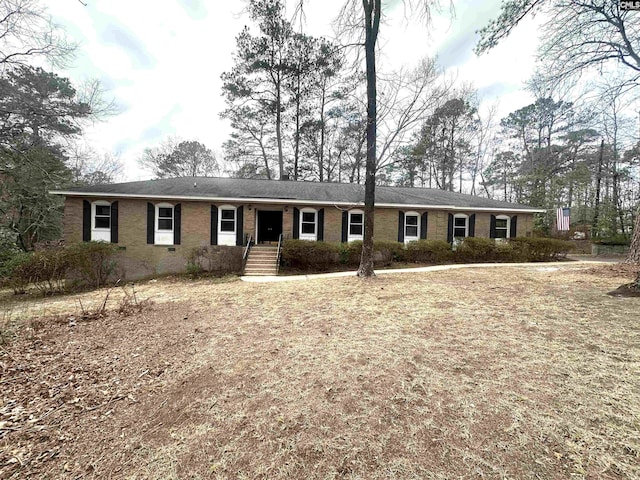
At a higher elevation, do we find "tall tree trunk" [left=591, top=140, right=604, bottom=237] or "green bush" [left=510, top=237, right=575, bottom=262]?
"tall tree trunk" [left=591, top=140, right=604, bottom=237]

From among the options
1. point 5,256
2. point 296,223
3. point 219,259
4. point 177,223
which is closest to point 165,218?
point 177,223

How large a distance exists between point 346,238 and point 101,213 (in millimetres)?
11428

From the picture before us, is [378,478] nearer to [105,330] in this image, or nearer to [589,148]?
[105,330]

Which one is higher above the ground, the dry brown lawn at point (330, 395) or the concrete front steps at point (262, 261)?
the concrete front steps at point (262, 261)

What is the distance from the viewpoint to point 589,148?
74.2 ft

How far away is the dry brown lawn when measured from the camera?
178 centimetres

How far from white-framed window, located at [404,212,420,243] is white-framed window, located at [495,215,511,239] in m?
4.74

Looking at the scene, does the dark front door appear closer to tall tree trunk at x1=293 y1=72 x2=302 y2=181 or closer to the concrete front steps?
the concrete front steps

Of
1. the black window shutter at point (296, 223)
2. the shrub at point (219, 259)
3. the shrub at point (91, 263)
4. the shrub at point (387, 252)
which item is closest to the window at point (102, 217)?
the shrub at point (91, 263)

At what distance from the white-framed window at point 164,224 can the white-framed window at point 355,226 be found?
27.7ft

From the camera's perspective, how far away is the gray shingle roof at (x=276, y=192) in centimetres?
1175

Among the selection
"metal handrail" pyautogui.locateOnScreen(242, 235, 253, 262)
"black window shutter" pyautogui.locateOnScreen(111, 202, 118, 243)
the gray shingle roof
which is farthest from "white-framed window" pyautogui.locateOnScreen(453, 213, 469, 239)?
"black window shutter" pyautogui.locateOnScreen(111, 202, 118, 243)

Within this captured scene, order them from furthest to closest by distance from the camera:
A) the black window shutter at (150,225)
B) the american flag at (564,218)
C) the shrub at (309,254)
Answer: the american flag at (564,218) → the black window shutter at (150,225) → the shrub at (309,254)

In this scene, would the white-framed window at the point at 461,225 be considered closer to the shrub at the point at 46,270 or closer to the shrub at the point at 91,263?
the shrub at the point at 91,263
